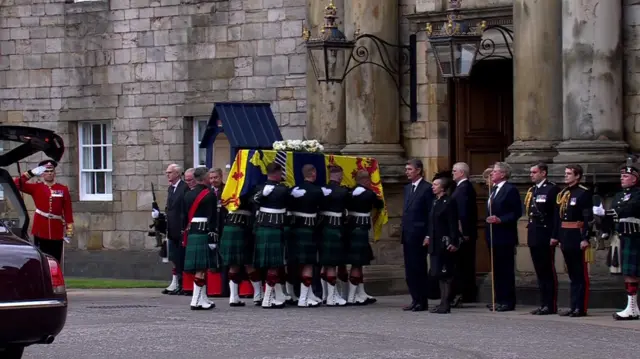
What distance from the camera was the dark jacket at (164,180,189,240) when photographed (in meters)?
21.5

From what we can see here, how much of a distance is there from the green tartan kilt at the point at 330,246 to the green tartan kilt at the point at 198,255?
1.32 m

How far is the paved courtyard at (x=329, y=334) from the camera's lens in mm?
13484

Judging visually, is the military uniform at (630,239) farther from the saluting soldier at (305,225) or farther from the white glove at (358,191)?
the saluting soldier at (305,225)

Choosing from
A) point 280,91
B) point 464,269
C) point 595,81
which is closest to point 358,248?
point 464,269

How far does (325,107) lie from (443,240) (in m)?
5.25

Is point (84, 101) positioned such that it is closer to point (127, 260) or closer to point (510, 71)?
point (127, 260)

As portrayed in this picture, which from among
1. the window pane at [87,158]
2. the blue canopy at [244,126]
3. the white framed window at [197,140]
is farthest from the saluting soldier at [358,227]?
the window pane at [87,158]

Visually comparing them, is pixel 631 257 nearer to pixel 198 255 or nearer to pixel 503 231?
pixel 503 231

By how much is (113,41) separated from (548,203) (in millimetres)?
10615

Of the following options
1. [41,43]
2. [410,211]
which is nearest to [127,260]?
[41,43]

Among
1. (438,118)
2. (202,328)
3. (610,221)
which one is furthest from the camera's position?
(438,118)

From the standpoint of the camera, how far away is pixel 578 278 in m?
17.2

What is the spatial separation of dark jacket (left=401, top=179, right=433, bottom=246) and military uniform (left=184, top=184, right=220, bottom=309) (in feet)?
7.45

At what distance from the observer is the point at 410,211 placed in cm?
1870
